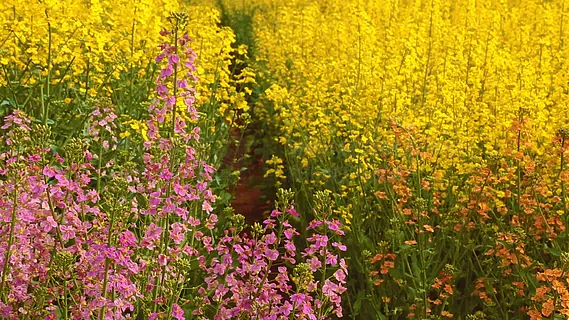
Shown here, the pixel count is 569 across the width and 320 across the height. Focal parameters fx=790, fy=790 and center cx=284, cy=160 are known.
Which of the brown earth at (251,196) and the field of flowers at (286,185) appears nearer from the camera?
the field of flowers at (286,185)

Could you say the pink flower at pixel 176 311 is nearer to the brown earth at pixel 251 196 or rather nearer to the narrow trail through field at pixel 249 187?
the narrow trail through field at pixel 249 187

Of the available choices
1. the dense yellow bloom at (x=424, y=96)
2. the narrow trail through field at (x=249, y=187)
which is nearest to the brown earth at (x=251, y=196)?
the narrow trail through field at (x=249, y=187)

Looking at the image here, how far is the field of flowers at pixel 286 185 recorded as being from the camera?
2.27 m

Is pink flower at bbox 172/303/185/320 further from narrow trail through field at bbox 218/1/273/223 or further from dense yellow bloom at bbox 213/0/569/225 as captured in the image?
narrow trail through field at bbox 218/1/273/223

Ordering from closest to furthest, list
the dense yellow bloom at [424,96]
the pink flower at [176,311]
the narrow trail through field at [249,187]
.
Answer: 1. the pink flower at [176,311]
2. the dense yellow bloom at [424,96]
3. the narrow trail through field at [249,187]

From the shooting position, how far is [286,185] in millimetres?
5551

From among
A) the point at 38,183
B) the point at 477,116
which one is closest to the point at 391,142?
Answer: the point at 477,116

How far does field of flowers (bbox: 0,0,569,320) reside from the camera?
227cm

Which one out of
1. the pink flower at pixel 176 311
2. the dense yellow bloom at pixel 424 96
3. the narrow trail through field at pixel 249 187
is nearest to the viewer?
the pink flower at pixel 176 311

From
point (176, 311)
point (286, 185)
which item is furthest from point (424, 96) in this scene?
point (176, 311)

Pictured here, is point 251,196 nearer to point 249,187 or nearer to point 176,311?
point 249,187

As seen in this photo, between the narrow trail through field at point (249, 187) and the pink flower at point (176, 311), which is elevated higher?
the pink flower at point (176, 311)

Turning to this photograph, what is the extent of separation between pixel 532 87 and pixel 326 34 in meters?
2.40

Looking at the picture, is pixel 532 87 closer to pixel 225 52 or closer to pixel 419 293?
pixel 419 293
